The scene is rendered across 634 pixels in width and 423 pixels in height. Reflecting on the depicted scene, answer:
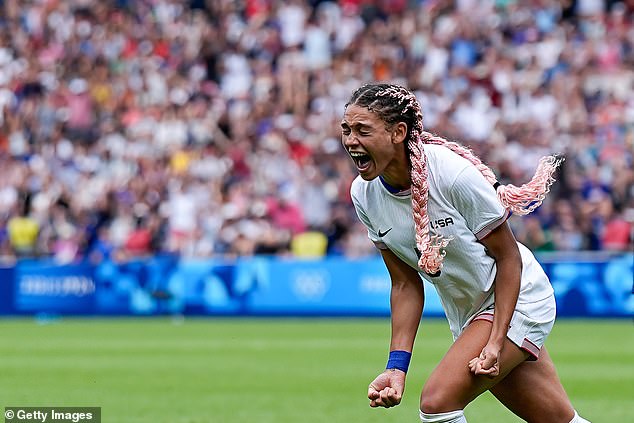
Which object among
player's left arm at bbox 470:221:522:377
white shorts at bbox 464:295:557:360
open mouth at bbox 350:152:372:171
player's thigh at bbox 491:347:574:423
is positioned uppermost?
open mouth at bbox 350:152:372:171

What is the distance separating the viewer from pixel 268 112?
75.5 feet

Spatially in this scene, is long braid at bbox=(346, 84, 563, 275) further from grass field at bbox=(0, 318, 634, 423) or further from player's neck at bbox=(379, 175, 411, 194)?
grass field at bbox=(0, 318, 634, 423)

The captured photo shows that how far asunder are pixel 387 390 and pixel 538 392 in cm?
79

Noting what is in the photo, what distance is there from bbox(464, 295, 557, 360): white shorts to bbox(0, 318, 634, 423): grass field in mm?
3553

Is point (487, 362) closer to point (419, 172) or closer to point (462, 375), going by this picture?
point (462, 375)

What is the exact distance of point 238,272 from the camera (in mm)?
20516

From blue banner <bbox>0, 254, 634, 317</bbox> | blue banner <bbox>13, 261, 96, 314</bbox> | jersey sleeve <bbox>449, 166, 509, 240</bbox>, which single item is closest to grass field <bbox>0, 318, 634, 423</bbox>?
blue banner <bbox>0, 254, 634, 317</bbox>

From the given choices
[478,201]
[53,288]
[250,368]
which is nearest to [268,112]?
[53,288]

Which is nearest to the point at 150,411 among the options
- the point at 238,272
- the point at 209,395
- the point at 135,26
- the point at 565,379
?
the point at 209,395

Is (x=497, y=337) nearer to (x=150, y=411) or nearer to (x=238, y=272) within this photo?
(x=150, y=411)

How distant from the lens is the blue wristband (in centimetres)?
577

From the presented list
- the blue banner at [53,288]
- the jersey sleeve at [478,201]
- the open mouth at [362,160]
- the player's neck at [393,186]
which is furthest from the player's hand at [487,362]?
→ the blue banner at [53,288]

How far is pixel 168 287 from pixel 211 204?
65.1 inches

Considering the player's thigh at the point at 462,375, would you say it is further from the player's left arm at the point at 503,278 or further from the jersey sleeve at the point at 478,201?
the jersey sleeve at the point at 478,201
